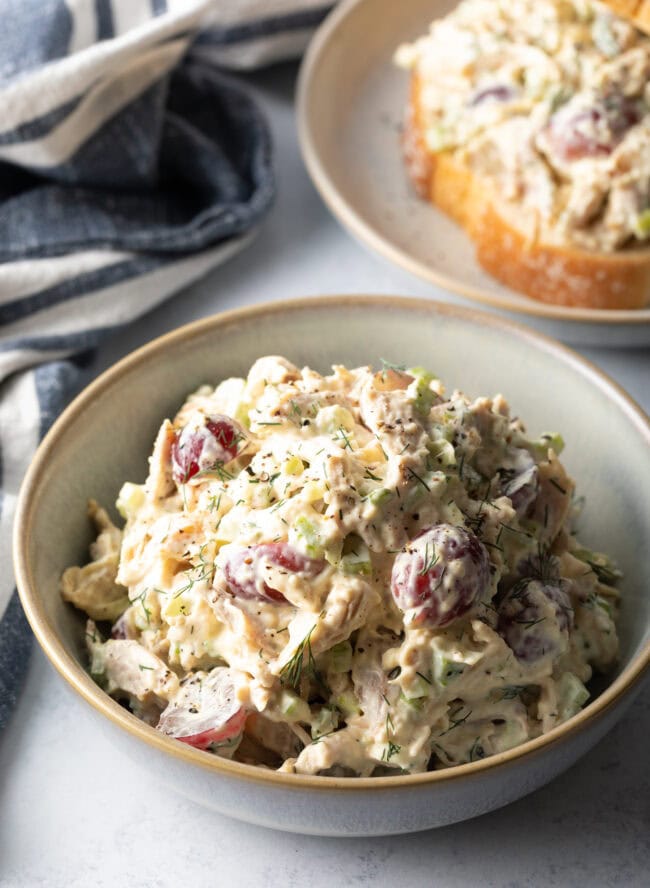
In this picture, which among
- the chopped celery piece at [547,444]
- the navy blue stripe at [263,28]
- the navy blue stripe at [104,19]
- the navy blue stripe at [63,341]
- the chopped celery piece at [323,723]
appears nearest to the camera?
the chopped celery piece at [323,723]

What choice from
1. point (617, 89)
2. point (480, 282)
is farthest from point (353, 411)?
point (617, 89)

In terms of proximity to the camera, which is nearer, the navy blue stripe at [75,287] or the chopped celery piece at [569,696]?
the chopped celery piece at [569,696]

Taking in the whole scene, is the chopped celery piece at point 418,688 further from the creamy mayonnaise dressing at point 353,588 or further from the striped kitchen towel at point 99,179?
the striped kitchen towel at point 99,179

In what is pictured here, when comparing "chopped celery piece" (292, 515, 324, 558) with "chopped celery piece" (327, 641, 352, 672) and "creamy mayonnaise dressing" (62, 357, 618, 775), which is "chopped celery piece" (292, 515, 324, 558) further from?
"chopped celery piece" (327, 641, 352, 672)

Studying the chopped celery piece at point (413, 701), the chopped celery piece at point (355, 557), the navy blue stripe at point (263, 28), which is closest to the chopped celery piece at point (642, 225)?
the navy blue stripe at point (263, 28)

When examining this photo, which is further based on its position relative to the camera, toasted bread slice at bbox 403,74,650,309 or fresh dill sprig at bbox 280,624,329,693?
toasted bread slice at bbox 403,74,650,309

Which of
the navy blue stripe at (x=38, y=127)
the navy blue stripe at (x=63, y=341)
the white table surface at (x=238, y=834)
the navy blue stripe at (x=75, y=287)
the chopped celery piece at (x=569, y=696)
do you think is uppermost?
the navy blue stripe at (x=38, y=127)

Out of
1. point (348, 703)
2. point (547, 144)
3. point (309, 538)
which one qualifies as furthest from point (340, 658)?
point (547, 144)

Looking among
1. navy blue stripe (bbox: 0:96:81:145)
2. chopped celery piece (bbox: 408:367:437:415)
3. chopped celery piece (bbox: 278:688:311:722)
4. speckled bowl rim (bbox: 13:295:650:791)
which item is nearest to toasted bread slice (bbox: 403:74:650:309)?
speckled bowl rim (bbox: 13:295:650:791)
